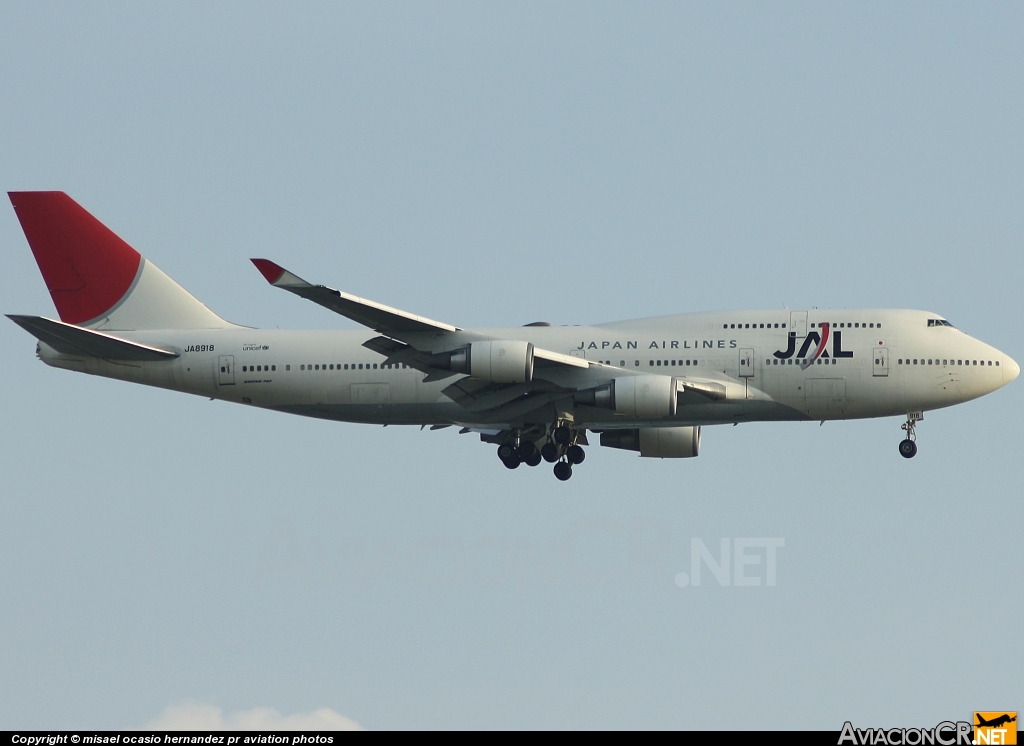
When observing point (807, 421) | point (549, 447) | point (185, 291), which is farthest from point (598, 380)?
point (185, 291)

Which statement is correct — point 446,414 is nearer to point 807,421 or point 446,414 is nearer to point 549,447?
point 549,447

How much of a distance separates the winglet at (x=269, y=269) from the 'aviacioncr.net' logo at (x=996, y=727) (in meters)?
21.9

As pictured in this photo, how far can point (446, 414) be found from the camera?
52375 millimetres

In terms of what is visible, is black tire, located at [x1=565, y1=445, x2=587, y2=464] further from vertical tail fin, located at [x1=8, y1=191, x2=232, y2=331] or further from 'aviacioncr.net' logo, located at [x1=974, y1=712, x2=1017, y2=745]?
'aviacioncr.net' logo, located at [x1=974, y1=712, x2=1017, y2=745]

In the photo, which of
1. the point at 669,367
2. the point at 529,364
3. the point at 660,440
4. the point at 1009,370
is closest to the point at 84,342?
the point at 529,364

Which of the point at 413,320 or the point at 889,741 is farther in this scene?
the point at 413,320

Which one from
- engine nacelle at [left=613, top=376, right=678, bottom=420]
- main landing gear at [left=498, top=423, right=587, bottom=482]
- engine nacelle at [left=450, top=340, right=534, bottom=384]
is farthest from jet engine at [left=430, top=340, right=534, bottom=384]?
main landing gear at [left=498, top=423, right=587, bottom=482]

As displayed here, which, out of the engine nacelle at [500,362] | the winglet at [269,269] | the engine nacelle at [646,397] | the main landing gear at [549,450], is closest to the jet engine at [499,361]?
the engine nacelle at [500,362]

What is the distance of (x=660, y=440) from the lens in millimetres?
54625

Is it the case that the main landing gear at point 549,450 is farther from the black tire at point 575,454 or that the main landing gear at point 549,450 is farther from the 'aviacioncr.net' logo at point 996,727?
the 'aviacioncr.net' logo at point 996,727

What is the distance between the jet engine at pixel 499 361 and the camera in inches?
1886

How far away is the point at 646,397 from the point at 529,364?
3.77 m

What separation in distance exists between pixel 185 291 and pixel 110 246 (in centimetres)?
318

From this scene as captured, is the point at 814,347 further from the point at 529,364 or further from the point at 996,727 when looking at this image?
the point at 996,727
